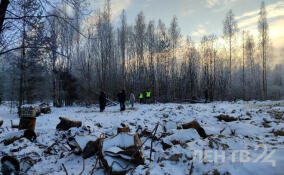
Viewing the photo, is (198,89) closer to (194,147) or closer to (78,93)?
(78,93)

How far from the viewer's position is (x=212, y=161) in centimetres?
171

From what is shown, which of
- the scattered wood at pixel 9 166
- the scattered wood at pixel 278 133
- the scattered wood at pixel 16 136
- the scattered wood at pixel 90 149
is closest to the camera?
the scattered wood at pixel 9 166

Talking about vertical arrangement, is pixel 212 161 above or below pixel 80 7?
below

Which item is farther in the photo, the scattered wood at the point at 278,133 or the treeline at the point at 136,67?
the treeline at the point at 136,67

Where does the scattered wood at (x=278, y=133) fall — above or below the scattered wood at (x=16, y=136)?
above

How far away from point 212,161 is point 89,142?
2.63 m

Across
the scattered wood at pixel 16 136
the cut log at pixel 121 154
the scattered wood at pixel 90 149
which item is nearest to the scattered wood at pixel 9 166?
the scattered wood at pixel 90 149

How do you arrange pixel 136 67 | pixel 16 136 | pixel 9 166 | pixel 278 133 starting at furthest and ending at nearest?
pixel 136 67 < pixel 16 136 < pixel 278 133 < pixel 9 166

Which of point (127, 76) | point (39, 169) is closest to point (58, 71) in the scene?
point (127, 76)

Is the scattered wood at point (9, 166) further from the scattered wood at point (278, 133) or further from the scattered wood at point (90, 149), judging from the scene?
the scattered wood at point (278, 133)

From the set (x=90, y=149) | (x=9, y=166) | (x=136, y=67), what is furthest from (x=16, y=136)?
(x=136, y=67)

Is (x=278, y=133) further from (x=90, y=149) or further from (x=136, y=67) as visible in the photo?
(x=136, y=67)

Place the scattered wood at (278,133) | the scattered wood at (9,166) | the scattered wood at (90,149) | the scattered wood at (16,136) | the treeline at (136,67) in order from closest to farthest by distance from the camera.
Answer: the scattered wood at (9,166) → the scattered wood at (90,149) → the scattered wood at (278,133) → the scattered wood at (16,136) → the treeline at (136,67)

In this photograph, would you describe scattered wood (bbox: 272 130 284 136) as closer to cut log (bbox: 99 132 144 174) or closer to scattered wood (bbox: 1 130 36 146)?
cut log (bbox: 99 132 144 174)
